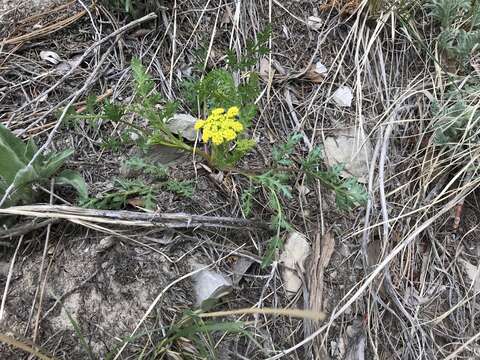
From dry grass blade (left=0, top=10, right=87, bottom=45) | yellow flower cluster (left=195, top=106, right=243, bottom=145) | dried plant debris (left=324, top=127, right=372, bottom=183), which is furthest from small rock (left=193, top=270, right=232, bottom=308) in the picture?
dry grass blade (left=0, top=10, right=87, bottom=45)

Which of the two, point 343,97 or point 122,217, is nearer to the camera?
point 122,217

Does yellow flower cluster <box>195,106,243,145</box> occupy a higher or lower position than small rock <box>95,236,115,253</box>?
higher

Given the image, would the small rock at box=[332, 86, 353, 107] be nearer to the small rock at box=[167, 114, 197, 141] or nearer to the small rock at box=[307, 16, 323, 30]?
the small rock at box=[307, 16, 323, 30]

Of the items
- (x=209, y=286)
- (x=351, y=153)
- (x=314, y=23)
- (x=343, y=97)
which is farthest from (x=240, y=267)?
(x=314, y=23)

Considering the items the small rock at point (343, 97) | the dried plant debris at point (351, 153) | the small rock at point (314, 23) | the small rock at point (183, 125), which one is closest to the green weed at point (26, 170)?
the small rock at point (183, 125)

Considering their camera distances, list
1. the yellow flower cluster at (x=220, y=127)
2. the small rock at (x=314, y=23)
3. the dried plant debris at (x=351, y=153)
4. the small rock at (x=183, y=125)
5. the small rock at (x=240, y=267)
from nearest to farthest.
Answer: the yellow flower cluster at (x=220, y=127) → the small rock at (x=240, y=267) → the small rock at (x=183, y=125) → the dried plant debris at (x=351, y=153) → the small rock at (x=314, y=23)

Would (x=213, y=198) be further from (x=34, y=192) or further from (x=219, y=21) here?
(x=219, y=21)

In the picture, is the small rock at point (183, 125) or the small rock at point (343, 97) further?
the small rock at point (343, 97)

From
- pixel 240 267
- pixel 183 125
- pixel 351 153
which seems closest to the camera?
pixel 240 267

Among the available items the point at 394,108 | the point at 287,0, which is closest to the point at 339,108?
the point at 394,108

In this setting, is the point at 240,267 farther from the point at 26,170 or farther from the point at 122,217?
the point at 26,170

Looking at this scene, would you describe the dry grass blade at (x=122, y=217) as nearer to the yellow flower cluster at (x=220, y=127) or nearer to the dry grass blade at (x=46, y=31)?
the yellow flower cluster at (x=220, y=127)
